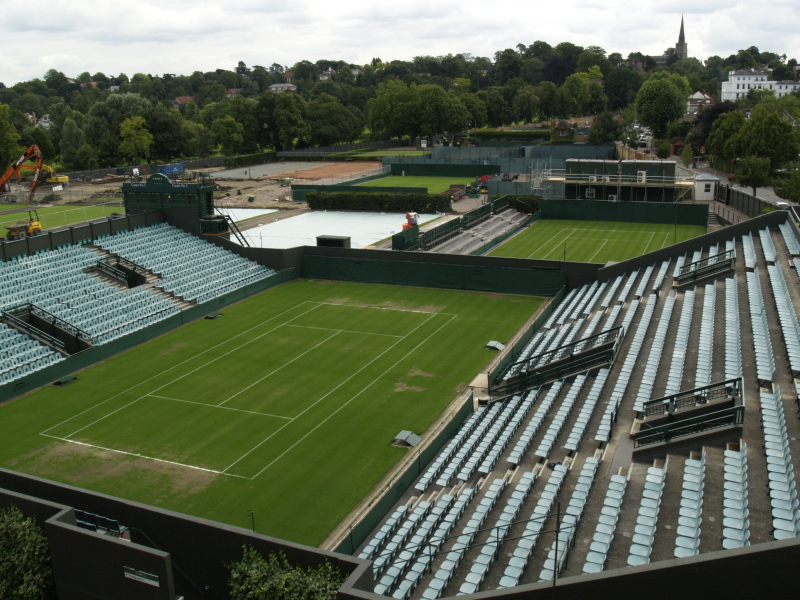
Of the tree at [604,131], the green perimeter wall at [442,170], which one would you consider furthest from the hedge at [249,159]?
the tree at [604,131]

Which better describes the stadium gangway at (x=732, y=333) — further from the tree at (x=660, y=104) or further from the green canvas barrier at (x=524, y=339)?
the tree at (x=660, y=104)

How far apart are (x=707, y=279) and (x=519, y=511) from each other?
17.5 metres

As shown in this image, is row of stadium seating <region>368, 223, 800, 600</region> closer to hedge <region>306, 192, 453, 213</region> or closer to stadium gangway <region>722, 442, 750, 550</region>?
stadium gangway <region>722, 442, 750, 550</region>

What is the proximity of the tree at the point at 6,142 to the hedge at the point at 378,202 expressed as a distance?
4748cm

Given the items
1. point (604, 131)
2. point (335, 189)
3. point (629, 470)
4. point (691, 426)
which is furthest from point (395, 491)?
point (604, 131)

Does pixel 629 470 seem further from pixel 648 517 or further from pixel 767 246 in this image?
pixel 767 246

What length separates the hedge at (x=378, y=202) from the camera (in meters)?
62.9

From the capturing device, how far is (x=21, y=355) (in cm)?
2753

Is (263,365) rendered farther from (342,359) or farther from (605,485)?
(605,485)

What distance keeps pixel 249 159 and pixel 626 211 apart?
66234 millimetres

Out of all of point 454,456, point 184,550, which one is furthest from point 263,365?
point 184,550

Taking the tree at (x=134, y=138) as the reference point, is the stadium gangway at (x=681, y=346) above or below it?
below

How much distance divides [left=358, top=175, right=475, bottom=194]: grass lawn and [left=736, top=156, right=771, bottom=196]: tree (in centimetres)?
2952

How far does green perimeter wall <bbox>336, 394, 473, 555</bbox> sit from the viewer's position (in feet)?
51.3
